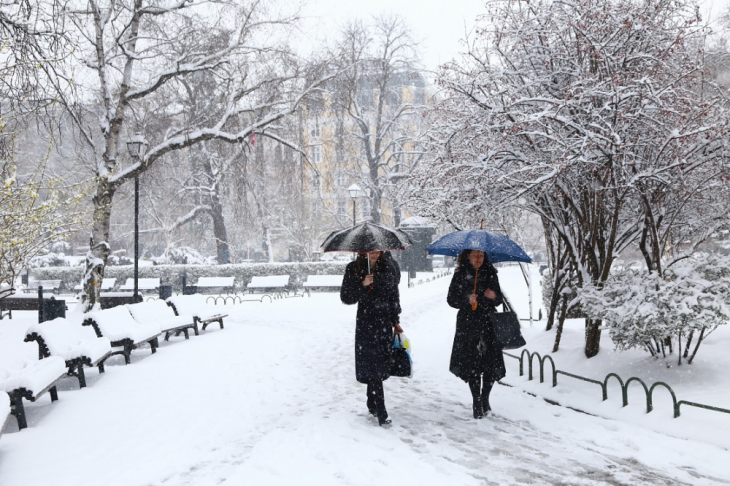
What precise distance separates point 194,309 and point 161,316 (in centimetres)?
156

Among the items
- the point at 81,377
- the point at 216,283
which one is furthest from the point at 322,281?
the point at 81,377

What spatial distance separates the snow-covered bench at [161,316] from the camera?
9688 millimetres

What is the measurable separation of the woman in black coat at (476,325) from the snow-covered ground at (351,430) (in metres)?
0.53

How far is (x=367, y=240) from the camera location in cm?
517

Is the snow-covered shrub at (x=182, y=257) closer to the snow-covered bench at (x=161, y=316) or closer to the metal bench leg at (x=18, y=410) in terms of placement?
the snow-covered bench at (x=161, y=316)

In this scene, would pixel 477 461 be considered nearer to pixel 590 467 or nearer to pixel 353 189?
pixel 590 467

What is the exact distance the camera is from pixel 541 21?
633cm

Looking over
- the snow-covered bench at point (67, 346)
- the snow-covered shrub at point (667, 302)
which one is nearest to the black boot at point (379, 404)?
the snow-covered shrub at point (667, 302)

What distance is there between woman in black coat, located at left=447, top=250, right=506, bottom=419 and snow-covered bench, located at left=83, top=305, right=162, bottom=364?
5.34 metres

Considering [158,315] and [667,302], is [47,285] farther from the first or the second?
[667,302]

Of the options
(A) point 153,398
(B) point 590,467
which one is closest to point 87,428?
(A) point 153,398

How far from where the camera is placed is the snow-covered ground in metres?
4.02

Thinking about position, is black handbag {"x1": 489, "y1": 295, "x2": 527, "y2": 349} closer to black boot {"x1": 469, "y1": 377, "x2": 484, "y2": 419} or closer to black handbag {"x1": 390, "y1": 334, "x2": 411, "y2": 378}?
black boot {"x1": 469, "y1": 377, "x2": 484, "y2": 419}

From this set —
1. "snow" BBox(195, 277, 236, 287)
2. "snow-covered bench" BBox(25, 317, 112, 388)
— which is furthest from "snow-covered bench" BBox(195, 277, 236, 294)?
"snow-covered bench" BBox(25, 317, 112, 388)
